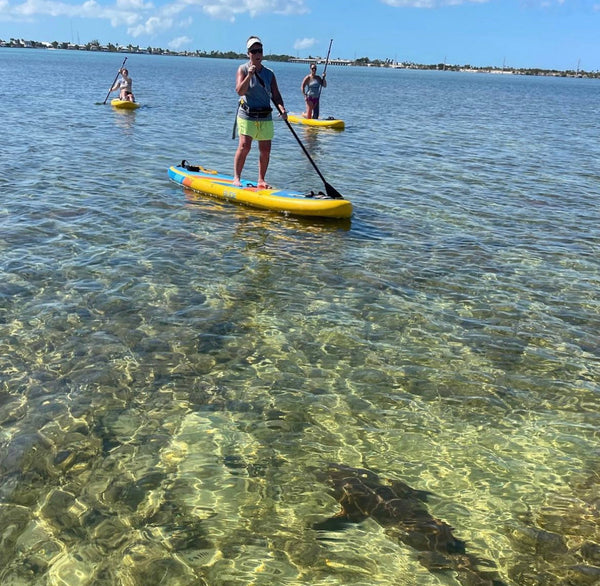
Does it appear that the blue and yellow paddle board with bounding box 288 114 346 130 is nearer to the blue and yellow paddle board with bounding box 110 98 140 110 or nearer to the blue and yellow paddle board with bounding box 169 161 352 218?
the blue and yellow paddle board with bounding box 110 98 140 110

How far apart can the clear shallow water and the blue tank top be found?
213 cm

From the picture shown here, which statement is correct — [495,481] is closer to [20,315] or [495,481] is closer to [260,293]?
[260,293]

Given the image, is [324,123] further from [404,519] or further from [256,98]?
[404,519]

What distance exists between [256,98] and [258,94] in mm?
85

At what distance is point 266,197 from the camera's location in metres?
11.2

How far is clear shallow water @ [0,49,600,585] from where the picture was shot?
360 centimetres

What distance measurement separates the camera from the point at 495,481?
4254 mm

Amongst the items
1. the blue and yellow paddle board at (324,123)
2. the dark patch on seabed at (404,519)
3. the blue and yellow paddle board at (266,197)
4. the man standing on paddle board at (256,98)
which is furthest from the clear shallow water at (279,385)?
the blue and yellow paddle board at (324,123)

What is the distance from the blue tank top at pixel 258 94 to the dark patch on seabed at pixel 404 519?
8.22 m

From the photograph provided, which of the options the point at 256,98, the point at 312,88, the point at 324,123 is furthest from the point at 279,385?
the point at 312,88

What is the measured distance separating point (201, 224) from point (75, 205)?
2.84 m

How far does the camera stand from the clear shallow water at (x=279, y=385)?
3.60 metres

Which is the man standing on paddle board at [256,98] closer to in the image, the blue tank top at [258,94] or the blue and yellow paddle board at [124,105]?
the blue tank top at [258,94]

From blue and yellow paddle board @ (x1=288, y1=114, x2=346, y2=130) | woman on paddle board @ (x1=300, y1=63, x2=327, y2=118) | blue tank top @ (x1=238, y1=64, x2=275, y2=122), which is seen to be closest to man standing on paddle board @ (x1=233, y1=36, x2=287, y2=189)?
blue tank top @ (x1=238, y1=64, x2=275, y2=122)
